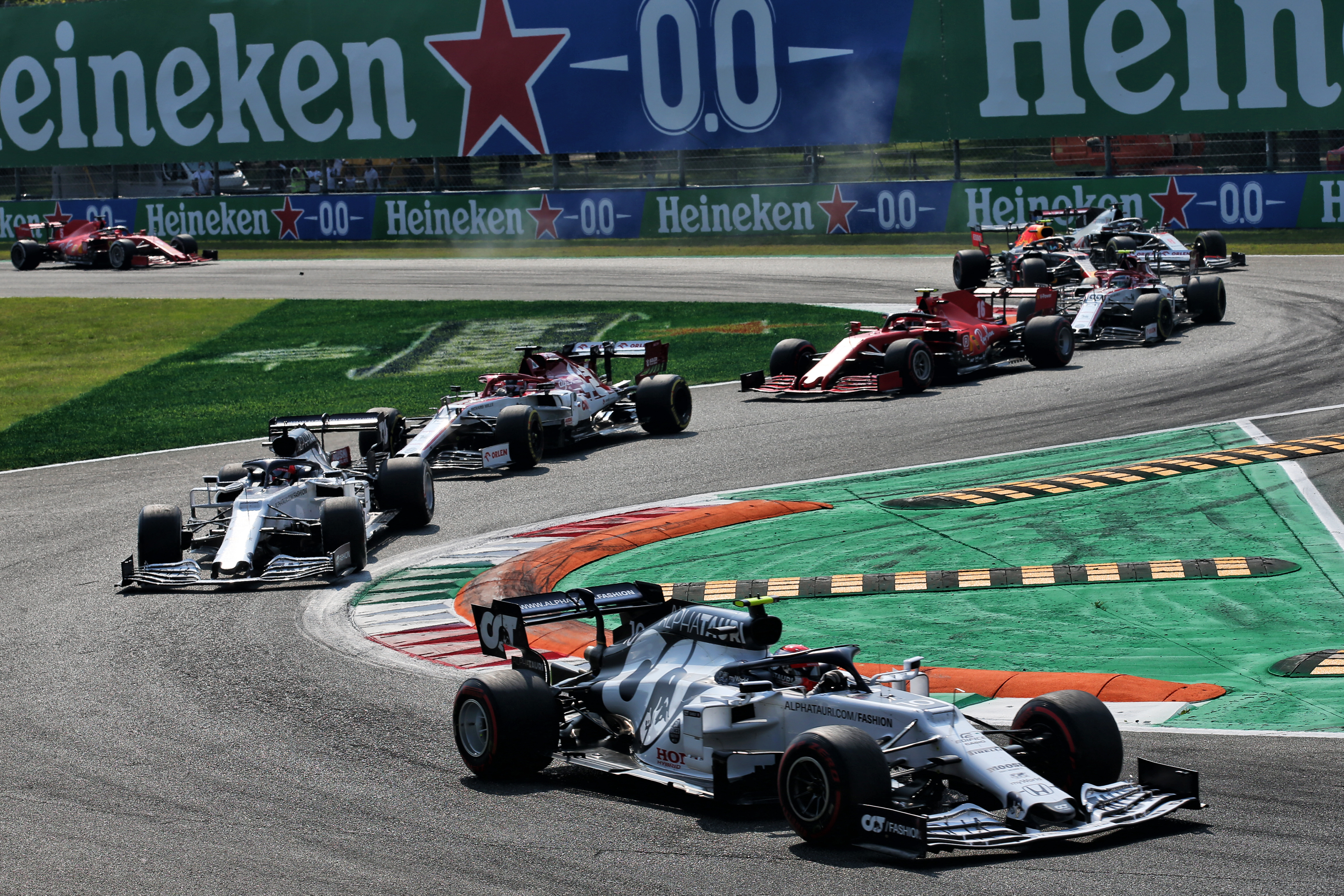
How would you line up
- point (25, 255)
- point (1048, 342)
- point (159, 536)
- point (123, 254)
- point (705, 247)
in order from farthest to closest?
point (25, 255)
point (123, 254)
point (705, 247)
point (1048, 342)
point (159, 536)

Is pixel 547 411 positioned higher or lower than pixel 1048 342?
lower

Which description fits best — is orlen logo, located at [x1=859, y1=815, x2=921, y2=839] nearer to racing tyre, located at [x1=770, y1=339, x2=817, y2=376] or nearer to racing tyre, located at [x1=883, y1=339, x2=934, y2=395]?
racing tyre, located at [x1=883, y1=339, x2=934, y2=395]

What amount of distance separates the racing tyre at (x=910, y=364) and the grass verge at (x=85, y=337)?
46.7ft

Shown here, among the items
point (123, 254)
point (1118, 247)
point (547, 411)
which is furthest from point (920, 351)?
point (123, 254)

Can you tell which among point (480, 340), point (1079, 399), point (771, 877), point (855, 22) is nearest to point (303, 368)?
point (480, 340)

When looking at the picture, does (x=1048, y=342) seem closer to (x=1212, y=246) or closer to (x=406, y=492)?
(x=1212, y=246)

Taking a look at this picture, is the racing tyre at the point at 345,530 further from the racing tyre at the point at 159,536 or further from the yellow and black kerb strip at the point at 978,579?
the yellow and black kerb strip at the point at 978,579

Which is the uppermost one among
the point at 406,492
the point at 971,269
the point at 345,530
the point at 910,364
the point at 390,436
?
the point at 971,269

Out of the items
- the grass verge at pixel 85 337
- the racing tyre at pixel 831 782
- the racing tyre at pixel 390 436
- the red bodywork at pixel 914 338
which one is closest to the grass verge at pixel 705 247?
the grass verge at pixel 85 337

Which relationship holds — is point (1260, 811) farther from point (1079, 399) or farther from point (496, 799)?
point (1079, 399)

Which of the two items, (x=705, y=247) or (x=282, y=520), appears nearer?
(x=282, y=520)

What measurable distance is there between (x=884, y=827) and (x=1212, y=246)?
1140 inches

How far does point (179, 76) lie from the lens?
49.2 m

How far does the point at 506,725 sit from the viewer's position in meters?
8.34
